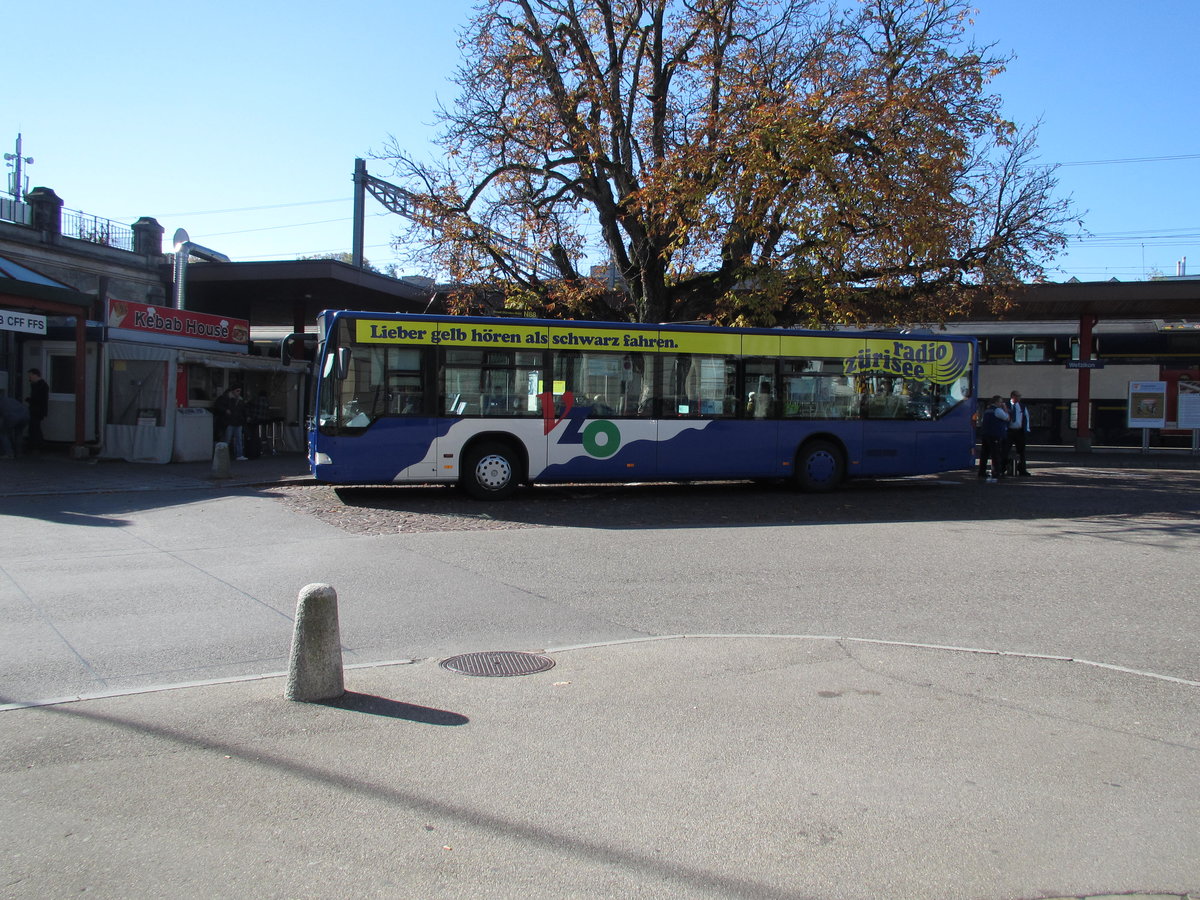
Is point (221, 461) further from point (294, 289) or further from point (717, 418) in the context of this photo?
point (294, 289)

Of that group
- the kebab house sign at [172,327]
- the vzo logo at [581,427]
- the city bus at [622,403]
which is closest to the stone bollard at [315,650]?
the city bus at [622,403]

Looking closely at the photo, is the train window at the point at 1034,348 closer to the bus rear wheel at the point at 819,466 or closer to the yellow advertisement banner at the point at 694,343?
the yellow advertisement banner at the point at 694,343

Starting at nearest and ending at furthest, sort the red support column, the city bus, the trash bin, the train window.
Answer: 1. the city bus
2. the trash bin
3. the red support column
4. the train window

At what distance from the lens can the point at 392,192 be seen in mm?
32406

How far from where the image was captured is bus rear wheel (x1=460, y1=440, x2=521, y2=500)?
14.7 metres

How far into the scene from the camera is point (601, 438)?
50.1 ft

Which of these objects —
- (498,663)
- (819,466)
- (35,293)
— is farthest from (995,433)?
(35,293)

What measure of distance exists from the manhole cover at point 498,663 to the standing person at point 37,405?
1722 centimetres

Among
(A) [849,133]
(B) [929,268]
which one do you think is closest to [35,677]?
(A) [849,133]

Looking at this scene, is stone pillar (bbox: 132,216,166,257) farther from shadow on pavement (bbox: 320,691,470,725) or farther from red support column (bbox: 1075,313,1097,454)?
red support column (bbox: 1075,313,1097,454)

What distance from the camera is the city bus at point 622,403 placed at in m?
14.3

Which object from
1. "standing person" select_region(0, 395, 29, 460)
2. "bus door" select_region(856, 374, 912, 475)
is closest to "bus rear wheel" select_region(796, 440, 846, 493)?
"bus door" select_region(856, 374, 912, 475)

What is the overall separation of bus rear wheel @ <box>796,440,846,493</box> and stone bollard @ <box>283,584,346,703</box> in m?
12.5

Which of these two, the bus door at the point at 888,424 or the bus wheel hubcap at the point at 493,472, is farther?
the bus door at the point at 888,424
